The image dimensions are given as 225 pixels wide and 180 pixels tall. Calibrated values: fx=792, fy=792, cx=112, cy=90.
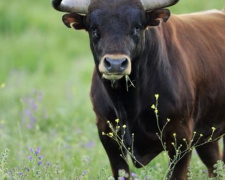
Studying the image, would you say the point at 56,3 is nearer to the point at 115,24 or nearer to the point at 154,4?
the point at 115,24

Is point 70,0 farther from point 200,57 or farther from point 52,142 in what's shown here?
point 52,142

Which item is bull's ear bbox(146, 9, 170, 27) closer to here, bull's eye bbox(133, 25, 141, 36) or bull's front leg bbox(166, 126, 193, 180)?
bull's eye bbox(133, 25, 141, 36)

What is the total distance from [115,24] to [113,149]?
1.27 m

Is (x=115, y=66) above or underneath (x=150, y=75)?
above

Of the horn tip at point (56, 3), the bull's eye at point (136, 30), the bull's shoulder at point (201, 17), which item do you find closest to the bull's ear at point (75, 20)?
the horn tip at point (56, 3)

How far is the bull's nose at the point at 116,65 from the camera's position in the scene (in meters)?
6.05

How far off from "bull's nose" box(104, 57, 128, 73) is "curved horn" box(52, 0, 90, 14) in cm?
75

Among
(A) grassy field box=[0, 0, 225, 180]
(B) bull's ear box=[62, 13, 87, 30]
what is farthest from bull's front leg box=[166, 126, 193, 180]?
(B) bull's ear box=[62, 13, 87, 30]

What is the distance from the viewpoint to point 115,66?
19.8ft

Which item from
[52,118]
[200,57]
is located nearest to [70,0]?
[200,57]

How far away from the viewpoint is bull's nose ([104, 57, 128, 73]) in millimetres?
6051

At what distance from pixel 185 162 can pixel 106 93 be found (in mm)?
909

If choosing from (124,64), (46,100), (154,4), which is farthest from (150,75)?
(46,100)

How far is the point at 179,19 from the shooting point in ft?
24.2
